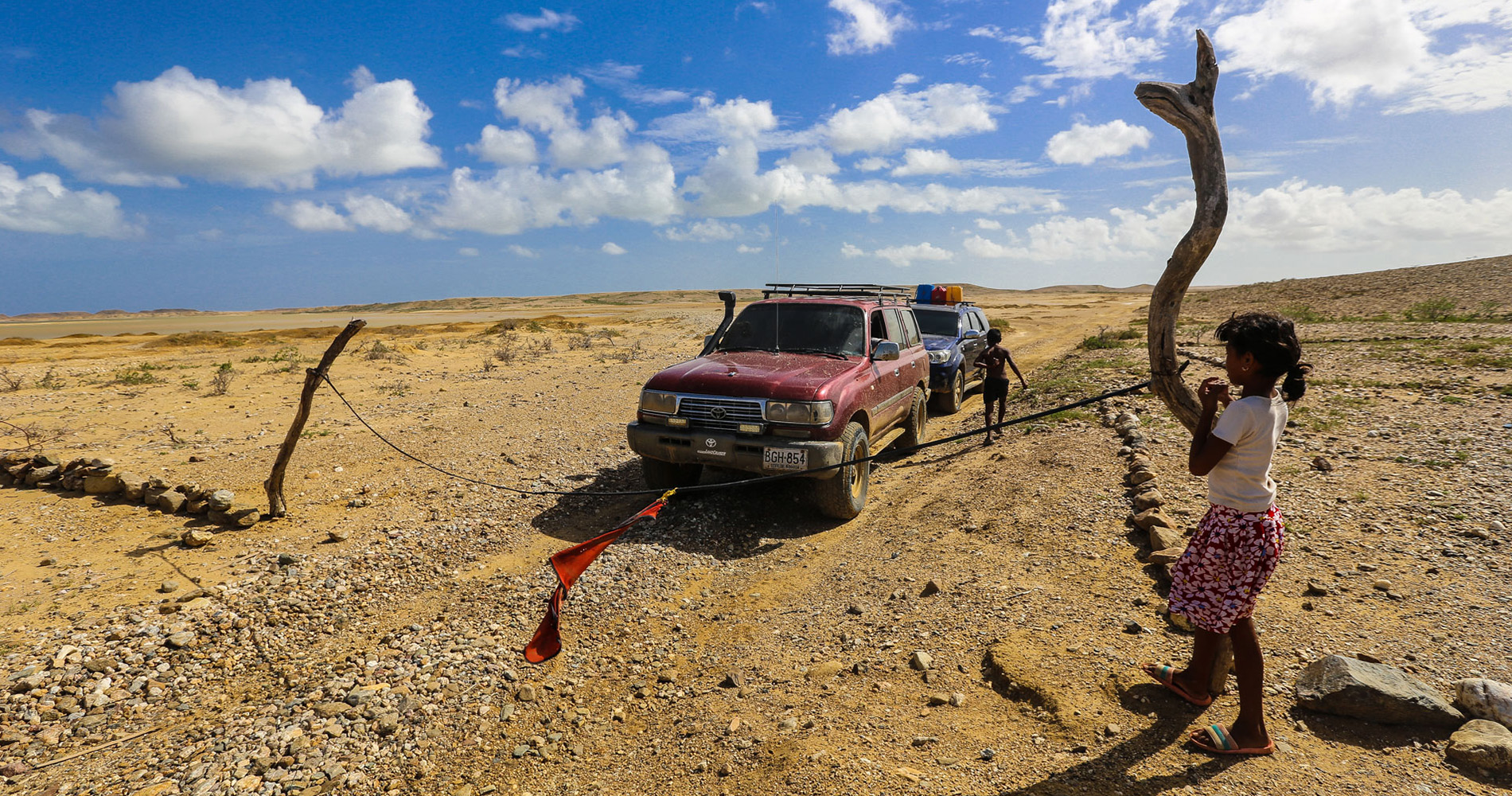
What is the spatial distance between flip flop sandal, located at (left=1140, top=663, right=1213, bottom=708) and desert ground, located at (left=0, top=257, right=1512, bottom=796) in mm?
76

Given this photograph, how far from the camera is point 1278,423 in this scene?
A: 2.96m

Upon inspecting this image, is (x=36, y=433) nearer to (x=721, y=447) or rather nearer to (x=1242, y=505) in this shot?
(x=721, y=447)

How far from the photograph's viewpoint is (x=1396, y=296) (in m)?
27.0

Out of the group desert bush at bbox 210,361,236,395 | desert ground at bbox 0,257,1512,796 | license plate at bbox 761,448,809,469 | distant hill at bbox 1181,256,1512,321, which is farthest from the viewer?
distant hill at bbox 1181,256,1512,321

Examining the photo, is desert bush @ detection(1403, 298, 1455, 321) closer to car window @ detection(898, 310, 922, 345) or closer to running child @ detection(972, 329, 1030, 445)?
running child @ detection(972, 329, 1030, 445)

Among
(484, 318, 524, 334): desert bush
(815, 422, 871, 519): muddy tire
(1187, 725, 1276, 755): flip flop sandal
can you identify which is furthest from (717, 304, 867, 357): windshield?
(484, 318, 524, 334): desert bush

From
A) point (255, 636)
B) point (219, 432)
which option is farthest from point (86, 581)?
point (219, 432)

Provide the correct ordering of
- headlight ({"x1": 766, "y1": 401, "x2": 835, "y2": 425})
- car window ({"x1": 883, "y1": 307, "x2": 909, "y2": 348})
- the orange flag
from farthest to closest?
car window ({"x1": 883, "y1": 307, "x2": 909, "y2": 348})
headlight ({"x1": 766, "y1": 401, "x2": 835, "y2": 425})
the orange flag

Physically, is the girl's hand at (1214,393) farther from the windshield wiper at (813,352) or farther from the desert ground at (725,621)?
the windshield wiper at (813,352)

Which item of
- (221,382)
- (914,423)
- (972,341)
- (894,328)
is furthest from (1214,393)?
(221,382)

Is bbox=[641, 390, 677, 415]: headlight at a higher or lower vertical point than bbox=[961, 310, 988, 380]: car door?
lower

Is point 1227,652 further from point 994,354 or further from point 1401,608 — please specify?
point 994,354

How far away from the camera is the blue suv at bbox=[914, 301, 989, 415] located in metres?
11.3

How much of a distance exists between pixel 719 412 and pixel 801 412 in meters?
0.70
